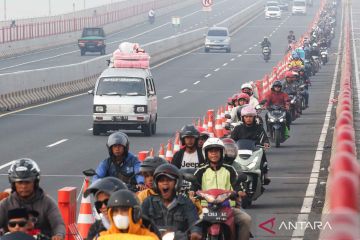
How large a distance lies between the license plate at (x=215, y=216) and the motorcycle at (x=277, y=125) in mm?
17402

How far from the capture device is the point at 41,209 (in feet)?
32.1

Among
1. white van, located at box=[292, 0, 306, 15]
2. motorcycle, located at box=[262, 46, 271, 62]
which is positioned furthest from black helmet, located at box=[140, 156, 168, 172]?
white van, located at box=[292, 0, 306, 15]

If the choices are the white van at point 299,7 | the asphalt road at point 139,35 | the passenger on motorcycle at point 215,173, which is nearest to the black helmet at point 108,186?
the passenger on motorcycle at point 215,173

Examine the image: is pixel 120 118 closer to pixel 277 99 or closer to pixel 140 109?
pixel 140 109

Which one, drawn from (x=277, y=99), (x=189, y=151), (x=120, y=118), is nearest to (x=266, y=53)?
(x=120, y=118)

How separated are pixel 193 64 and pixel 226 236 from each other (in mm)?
63460

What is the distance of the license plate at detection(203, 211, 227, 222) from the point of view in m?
11.9

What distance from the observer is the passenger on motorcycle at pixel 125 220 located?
8.01m

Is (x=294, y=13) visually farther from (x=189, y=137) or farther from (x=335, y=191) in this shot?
(x=335, y=191)

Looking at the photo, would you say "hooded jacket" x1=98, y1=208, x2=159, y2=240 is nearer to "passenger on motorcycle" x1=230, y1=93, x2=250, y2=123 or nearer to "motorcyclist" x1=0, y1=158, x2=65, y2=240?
"motorcyclist" x1=0, y1=158, x2=65, y2=240

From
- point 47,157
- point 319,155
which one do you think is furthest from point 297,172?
point 47,157

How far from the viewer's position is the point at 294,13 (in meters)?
141

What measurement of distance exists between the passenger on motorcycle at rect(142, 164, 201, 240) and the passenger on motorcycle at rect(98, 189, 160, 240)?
2.11 metres

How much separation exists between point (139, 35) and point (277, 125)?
266 ft
